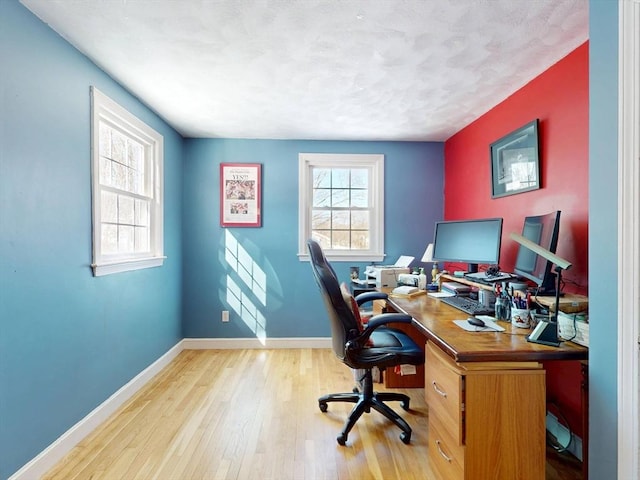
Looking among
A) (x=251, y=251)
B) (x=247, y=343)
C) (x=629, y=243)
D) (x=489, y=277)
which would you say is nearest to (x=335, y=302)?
(x=489, y=277)

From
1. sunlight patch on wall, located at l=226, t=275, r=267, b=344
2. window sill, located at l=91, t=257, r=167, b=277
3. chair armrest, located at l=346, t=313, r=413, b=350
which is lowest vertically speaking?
sunlight patch on wall, located at l=226, t=275, r=267, b=344

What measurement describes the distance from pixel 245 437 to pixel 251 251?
6.41ft

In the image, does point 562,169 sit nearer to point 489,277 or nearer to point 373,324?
point 489,277

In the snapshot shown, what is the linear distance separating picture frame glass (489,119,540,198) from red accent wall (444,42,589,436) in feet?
0.15

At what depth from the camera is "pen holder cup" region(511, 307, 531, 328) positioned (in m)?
1.60

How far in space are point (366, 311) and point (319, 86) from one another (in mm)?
1995

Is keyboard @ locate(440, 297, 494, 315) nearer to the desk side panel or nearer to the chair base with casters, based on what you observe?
the desk side panel

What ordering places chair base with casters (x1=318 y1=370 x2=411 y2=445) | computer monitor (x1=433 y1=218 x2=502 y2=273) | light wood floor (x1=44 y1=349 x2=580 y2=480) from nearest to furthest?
light wood floor (x1=44 y1=349 x2=580 y2=480), chair base with casters (x1=318 y1=370 x2=411 y2=445), computer monitor (x1=433 y1=218 x2=502 y2=273)

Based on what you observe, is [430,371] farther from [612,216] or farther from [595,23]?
[595,23]

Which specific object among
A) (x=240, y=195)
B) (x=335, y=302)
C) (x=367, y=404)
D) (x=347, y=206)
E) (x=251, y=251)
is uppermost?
(x=240, y=195)

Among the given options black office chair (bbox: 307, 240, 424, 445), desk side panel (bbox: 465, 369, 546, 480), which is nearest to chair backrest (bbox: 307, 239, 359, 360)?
black office chair (bbox: 307, 240, 424, 445)

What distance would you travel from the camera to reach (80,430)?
6.25 feet

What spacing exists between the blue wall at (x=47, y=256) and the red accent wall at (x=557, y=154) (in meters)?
2.91

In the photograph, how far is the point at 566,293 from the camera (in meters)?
1.82
